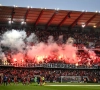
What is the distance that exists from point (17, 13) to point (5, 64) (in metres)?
12.2

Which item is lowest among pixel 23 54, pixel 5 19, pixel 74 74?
pixel 74 74

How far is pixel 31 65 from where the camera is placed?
52875 millimetres

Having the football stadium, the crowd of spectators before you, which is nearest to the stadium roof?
the football stadium

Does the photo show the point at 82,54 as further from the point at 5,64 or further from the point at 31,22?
the point at 5,64

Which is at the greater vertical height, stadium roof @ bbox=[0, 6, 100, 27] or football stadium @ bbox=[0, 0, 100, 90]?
stadium roof @ bbox=[0, 6, 100, 27]

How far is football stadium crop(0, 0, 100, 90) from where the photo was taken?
52281 millimetres

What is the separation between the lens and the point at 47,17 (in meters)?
58.5

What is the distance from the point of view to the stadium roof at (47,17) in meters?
54.0

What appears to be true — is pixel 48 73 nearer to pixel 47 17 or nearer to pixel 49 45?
pixel 49 45

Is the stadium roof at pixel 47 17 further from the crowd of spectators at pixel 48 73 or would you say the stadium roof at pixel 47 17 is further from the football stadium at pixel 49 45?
the crowd of spectators at pixel 48 73

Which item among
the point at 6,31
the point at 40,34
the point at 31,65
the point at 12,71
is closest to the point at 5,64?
the point at 12,71

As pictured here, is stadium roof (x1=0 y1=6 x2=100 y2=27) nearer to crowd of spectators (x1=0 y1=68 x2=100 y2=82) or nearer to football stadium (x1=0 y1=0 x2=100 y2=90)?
football stadium (x1=0 y1=0 x2=100 y2=90)

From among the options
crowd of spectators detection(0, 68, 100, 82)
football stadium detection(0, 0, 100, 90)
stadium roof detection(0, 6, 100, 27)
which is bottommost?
crowd of spectators detection(0, 68, 100, 82)

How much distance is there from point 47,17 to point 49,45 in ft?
22.6
